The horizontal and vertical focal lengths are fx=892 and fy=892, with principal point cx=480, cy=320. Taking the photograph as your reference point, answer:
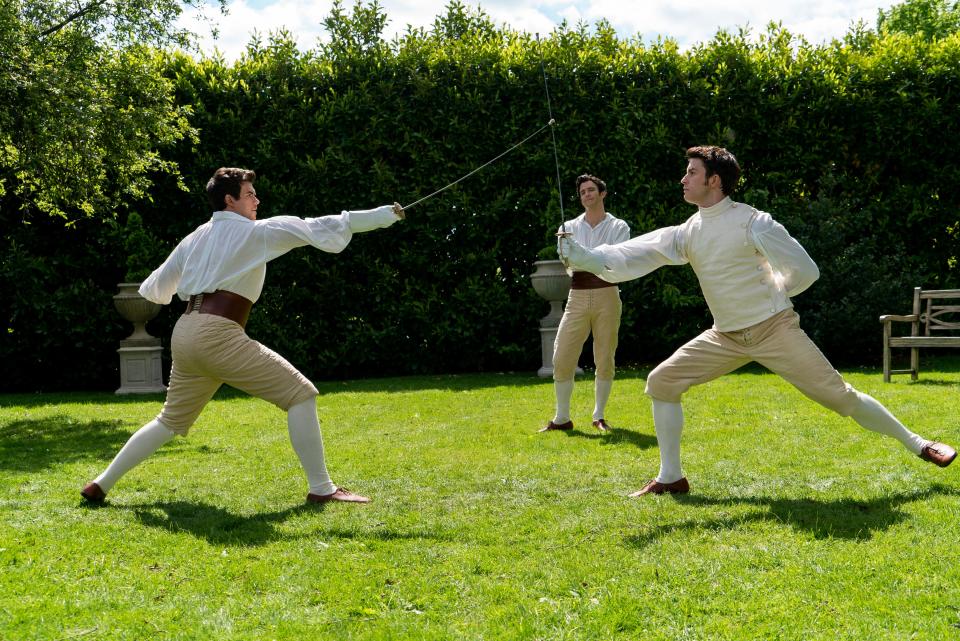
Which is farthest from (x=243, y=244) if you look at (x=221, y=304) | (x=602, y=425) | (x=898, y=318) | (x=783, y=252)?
(x=898, y=318)

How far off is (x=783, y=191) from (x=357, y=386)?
636cm

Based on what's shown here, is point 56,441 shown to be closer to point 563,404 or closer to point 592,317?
point 563,404

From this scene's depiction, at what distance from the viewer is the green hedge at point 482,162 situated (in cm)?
1192

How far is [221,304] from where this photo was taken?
5.14 m

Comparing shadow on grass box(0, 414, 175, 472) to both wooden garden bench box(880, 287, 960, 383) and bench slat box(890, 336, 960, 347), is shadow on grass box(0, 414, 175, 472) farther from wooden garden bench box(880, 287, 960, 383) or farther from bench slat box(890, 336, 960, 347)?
bench slat box(890, 336, 960, 347)

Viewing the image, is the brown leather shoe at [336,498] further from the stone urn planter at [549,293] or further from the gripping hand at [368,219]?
the stone urn planter at [549,293]

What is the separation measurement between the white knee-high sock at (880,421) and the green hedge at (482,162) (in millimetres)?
6696

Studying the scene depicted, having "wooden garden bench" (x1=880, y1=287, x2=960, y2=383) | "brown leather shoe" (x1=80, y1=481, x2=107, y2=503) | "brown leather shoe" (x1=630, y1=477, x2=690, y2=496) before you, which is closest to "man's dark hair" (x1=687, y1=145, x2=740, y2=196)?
"brown leather shoe" (x1=630, y1=477, x2=690, y2=496)

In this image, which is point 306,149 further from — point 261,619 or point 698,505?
point 261,619

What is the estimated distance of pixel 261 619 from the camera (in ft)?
10.9

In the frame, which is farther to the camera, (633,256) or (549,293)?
(549,293)

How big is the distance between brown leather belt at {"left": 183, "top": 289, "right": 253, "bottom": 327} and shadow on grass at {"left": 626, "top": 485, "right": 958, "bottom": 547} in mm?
2552

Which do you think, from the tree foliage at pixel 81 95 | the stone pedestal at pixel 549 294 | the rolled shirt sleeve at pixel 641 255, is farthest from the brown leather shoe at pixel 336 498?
the stone pedestal at pixel 549 294

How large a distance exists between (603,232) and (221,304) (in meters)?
3.63
